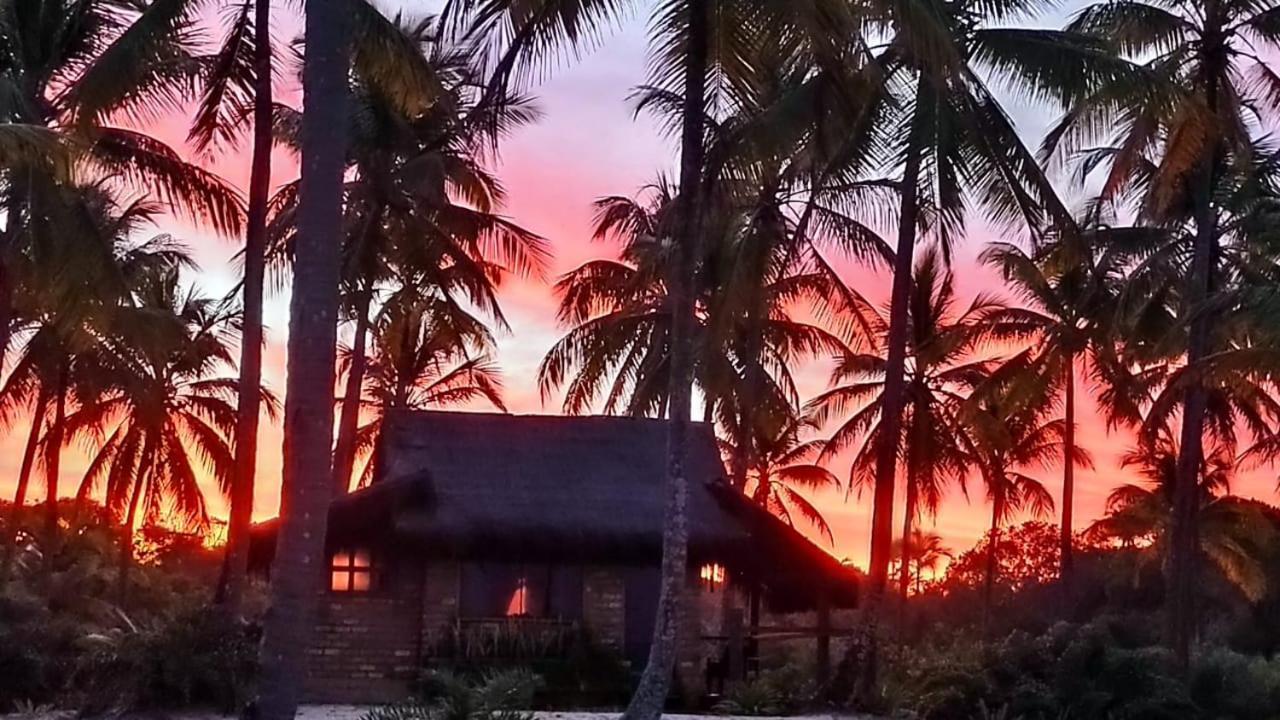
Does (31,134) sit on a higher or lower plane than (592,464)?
higher

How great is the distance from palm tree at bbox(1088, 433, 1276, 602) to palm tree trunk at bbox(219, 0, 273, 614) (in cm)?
2206

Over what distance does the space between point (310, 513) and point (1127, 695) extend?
11.0m

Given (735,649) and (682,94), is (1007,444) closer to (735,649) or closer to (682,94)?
(735,649)

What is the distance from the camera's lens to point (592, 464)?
23.9 metres

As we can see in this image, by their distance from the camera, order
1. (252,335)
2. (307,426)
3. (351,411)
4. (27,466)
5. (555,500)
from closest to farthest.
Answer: (307,426), (252,335), (555,500), (351,411), (27,466)

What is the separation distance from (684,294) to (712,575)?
8.69 metres

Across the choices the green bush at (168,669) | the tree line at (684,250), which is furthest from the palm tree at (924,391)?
the green bush at (168,669)

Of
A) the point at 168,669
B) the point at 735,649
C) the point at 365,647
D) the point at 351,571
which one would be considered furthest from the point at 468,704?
the point at 735,649

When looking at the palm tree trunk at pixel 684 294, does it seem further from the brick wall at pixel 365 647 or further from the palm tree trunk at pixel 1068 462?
the palm tree trunk at pixel 1068 462

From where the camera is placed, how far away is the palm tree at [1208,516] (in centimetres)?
3706

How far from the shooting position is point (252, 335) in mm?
19734

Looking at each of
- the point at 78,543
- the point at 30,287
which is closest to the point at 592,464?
the point at 30,287

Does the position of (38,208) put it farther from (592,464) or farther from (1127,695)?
(1127,695)

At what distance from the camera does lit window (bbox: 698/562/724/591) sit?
23438mm
